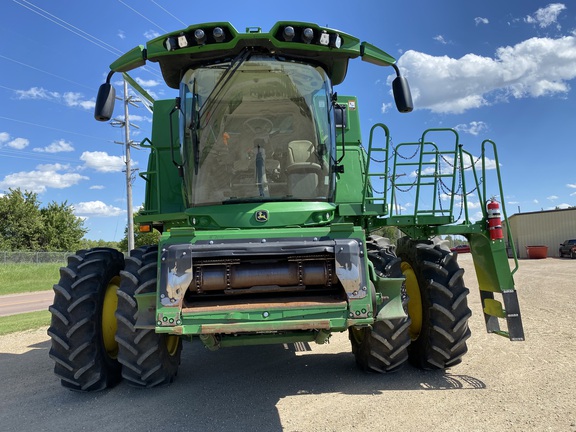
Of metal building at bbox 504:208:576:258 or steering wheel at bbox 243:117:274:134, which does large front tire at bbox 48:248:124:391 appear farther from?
metal building at bbox 504:208:576:258

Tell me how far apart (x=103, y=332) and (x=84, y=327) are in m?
0.29

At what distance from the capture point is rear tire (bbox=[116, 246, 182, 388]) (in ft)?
13.6

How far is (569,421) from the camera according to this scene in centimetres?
344

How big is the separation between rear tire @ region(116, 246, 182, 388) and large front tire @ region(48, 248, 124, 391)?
375mm

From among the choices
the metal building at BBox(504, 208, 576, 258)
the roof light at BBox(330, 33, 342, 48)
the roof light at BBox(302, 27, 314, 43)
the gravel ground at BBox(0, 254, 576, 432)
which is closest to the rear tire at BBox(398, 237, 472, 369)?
the gravel ground at BBox(0, 254, 576, 432)

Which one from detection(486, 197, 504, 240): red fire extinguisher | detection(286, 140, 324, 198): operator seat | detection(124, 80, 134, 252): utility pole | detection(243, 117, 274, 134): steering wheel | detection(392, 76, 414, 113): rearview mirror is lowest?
detection(486, 197, 504, 240): red fire extinguisher

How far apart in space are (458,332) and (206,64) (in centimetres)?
374

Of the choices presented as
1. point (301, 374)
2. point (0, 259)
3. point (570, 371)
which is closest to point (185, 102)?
point (301, 374)

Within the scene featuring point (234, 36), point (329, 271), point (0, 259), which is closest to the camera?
point (329, 271)

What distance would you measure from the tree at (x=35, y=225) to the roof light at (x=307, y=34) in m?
49.4

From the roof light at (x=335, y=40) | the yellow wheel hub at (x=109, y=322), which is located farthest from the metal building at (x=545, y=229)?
the yellow wheel hub at (x=109, y=322)

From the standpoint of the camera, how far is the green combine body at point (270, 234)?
3.83m

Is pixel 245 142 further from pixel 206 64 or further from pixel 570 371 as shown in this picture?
pixel 570 371

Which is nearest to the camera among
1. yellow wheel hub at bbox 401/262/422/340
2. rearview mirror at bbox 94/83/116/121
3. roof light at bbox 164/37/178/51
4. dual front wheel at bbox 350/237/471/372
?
roof light at bbox 164/37/178/51
